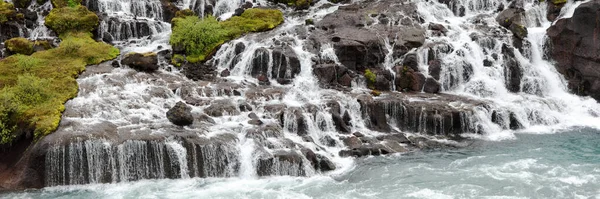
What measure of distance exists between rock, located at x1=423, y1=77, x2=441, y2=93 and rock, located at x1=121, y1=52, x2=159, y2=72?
2048 cm

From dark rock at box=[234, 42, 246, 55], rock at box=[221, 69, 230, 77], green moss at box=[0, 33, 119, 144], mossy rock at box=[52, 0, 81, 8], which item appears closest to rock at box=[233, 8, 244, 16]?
dark rock at box=[234, 42, 246, 55]

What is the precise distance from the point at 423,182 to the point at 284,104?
11.5 m

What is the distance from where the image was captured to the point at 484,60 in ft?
135

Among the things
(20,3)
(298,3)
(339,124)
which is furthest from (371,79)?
(20,3)

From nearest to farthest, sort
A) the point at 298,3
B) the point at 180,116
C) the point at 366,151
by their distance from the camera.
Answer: the point at 180,116 → the point at 366,151 → the point at 298,3

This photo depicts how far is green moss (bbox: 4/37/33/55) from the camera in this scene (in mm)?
40094

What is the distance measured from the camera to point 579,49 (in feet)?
133

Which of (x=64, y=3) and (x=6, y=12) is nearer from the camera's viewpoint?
(x=6, y=12)

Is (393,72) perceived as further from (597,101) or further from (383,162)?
(597,101)

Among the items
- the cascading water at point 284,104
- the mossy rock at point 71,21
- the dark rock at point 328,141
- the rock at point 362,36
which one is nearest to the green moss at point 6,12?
the mossy rock at point 71,21

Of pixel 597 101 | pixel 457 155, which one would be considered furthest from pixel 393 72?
pixel 597 101

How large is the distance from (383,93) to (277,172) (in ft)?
43.8

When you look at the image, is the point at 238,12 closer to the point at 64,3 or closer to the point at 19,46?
the point at 64,3

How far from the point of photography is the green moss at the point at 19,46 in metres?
40.1
